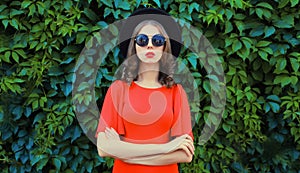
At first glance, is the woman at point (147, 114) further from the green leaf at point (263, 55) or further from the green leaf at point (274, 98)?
the green leaf at point (274, 98)

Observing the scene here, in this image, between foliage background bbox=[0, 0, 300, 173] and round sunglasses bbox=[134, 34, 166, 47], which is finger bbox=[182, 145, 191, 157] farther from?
foliage background bbox=[0, 0, 300, 173]

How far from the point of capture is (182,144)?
182 centimetres

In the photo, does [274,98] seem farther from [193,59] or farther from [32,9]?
[32,9]

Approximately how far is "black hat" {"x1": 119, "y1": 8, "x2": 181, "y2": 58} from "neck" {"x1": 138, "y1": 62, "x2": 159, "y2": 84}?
11 cm

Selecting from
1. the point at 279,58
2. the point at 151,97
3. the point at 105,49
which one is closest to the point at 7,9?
the point at 105,49

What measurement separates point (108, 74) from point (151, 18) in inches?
45.0

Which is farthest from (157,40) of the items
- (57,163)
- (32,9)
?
(57,163)

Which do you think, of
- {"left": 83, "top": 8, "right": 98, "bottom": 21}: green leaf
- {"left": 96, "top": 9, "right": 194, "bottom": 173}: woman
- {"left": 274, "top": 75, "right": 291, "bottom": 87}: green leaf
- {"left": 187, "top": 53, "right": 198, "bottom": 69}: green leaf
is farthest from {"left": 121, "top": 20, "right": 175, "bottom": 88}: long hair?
{"left": 274, "top": 75, "right": 291, "bottom": 87}: green leaf

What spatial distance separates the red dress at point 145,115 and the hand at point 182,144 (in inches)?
1.0

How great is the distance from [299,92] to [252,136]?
0.43 metres

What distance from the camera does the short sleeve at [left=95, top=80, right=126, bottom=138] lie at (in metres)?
1.87

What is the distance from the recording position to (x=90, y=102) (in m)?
2.89

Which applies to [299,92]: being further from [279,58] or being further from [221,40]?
[221,40]

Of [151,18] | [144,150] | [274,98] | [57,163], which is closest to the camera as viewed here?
[144,150]
